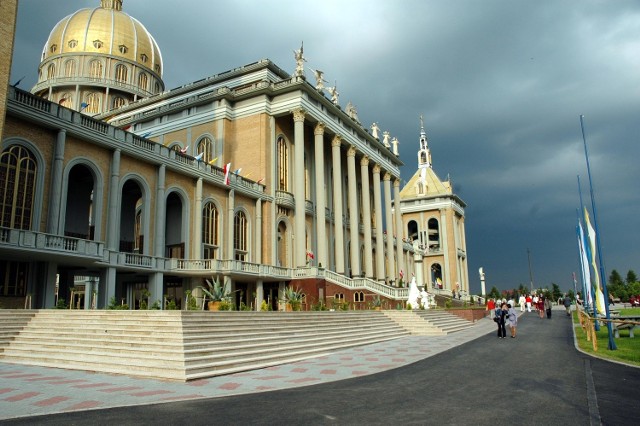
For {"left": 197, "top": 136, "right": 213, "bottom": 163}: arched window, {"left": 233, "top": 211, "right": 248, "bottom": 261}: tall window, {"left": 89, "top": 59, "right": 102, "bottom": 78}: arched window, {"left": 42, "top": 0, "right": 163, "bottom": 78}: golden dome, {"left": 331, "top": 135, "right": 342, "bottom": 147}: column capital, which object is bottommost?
{"left": 233, "top": 211, "right": 248, "bottom": 261}: tall window

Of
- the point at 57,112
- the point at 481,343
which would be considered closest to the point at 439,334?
the point at 481,343

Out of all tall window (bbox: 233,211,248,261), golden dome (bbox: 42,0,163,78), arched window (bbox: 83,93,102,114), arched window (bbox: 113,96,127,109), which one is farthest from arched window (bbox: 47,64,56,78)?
tall window (bbox: 233,211,248,261)

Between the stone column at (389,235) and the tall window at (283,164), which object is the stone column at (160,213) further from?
the stone column at (389,235)

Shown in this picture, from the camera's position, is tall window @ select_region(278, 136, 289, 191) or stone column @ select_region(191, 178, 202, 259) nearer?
stone column @ select_region(191, 178, 202, 259)

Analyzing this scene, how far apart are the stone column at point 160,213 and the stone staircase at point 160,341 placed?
430 inches

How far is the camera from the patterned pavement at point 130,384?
841cm

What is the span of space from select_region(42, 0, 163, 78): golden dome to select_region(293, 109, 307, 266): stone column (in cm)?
3454

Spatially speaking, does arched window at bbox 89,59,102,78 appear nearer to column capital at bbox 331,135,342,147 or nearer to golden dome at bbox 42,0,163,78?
golden dome at bbox 42,0,163,78

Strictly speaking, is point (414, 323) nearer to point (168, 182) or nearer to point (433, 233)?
point (168, 182)

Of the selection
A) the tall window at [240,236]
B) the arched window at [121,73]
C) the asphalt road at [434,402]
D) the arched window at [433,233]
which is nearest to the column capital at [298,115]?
the tall window at [240,236]

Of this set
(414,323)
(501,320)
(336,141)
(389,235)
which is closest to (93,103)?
(336,141)

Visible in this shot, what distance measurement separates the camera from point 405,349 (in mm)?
18484

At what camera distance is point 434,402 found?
8.40 metres

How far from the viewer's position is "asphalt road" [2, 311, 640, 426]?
7.10 m
